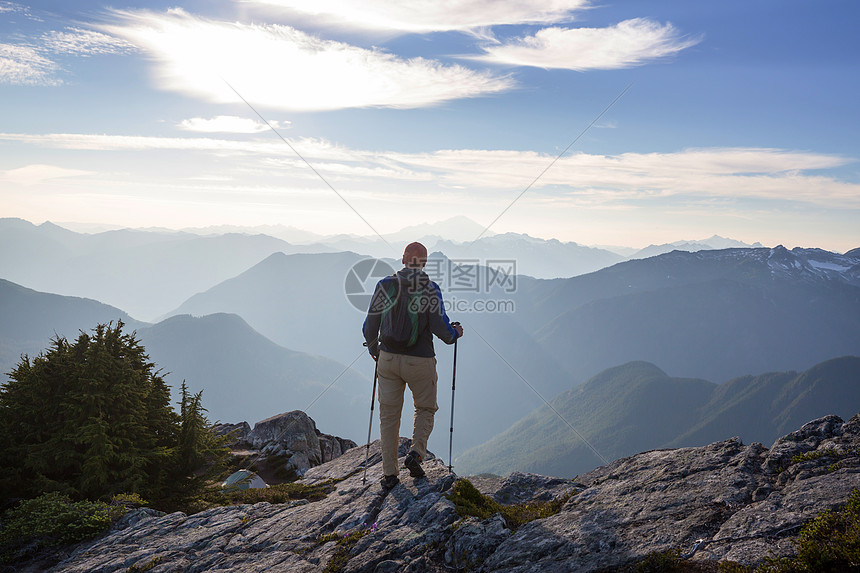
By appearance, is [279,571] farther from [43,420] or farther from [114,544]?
[43,420]

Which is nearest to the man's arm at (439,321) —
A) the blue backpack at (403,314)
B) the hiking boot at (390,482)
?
Answer: the blue backpack at (403,314)

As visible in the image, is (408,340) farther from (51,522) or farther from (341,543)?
(51,522)

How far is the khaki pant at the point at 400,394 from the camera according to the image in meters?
10.5

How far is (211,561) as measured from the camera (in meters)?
9.96

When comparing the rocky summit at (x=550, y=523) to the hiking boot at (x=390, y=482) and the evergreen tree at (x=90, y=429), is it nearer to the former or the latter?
the hiking boot at (x=390, y=482)

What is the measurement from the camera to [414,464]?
1076cm

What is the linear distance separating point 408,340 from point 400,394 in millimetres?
1363

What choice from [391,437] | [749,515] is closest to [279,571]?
[391,437]

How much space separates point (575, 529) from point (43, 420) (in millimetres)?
16579

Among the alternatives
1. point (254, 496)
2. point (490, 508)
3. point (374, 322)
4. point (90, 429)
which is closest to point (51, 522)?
point (90, 429)

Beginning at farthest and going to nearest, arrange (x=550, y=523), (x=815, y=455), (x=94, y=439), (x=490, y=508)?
(x=94, y=439) → (x=490, y=508) → (x=550, y=523) → (x=815, y=455)

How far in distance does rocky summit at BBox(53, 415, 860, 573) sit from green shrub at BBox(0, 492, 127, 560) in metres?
0.53

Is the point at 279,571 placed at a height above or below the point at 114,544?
above

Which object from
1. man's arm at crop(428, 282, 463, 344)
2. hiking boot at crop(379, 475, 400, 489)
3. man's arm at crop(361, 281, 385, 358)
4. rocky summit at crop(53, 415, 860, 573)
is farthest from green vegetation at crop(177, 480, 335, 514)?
man's arm at crop(428, 282, 463, 344)
